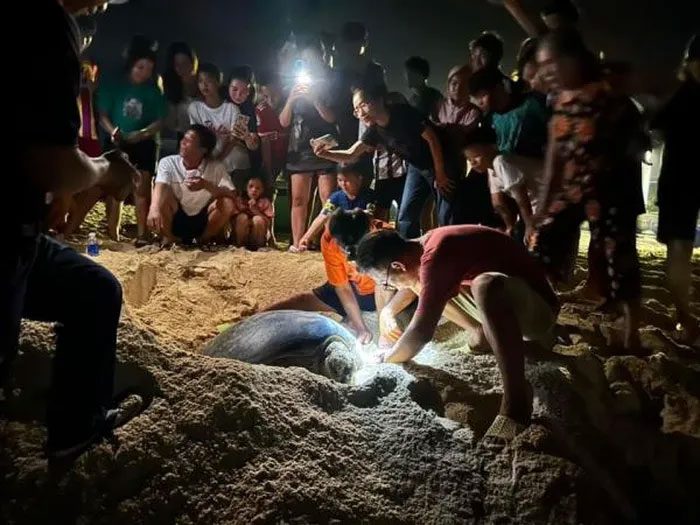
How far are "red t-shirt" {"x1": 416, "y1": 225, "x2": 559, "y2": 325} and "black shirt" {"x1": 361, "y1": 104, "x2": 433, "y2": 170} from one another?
5.64ft

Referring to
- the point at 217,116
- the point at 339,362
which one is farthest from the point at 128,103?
the point at 339,362

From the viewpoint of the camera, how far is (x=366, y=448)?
1.90 m

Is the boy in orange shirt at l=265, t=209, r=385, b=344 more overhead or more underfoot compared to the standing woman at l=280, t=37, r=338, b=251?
more underfoot

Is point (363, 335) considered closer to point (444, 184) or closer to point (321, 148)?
point (444, 184)

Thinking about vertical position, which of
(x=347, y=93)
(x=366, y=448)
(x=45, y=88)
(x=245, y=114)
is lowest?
(x=366, y=448)

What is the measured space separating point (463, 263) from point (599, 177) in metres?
1.22

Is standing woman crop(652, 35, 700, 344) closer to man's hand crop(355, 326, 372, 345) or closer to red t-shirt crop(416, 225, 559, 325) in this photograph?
red t-shirt crop(416, 225, 559, 325)

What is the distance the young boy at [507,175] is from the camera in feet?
11.8

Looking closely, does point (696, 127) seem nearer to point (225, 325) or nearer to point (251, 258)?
point (225, 325)

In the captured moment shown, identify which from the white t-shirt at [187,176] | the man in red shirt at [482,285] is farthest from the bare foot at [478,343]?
the white t-shirt at [187,176]

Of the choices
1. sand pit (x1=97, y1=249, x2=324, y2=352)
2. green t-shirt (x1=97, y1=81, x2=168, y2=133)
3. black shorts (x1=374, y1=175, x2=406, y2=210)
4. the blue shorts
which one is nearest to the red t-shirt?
the blue shorts

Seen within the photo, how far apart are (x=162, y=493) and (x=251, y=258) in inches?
129

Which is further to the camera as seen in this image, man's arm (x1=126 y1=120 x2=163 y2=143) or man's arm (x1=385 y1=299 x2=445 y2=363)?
man's arm (x1=126 y1=120 x2=163 y2=143)

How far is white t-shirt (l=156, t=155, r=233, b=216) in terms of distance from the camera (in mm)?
5242
